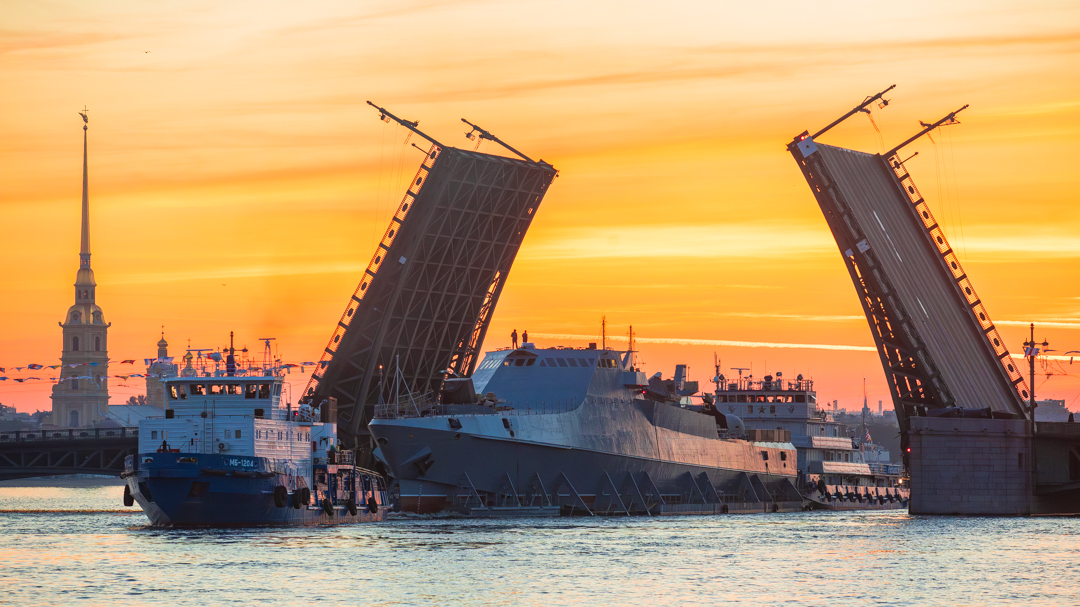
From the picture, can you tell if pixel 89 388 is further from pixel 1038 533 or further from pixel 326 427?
pixel 1038 533

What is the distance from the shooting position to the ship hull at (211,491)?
40.7m

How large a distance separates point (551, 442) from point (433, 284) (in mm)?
7991

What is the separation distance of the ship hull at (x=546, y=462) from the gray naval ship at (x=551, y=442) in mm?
33

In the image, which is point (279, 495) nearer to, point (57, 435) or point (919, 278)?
point (919, 278)

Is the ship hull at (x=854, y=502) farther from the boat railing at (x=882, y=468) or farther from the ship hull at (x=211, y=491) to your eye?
the ship hull at (x=211, y=491)

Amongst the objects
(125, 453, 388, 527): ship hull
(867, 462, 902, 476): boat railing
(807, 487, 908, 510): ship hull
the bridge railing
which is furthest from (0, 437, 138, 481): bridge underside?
(867, 462, 902, 476): boat railing

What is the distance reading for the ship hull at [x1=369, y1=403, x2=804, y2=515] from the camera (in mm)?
46219

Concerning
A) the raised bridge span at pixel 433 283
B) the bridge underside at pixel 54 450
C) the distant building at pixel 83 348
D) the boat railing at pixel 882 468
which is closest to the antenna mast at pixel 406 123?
the raised bridge span at pixel 433 283

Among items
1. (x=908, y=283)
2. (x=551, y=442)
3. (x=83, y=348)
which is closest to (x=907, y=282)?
(x=908, y=283)

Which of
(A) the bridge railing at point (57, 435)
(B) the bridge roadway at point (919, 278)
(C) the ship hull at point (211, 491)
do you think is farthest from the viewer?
(A) the bridge railing at point (57, 435)

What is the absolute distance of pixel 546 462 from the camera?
1873 inches

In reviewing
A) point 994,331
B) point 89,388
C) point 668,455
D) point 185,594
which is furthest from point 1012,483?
point 89,388

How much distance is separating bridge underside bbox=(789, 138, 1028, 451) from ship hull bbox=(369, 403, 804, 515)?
833cm

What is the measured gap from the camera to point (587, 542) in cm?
3988
